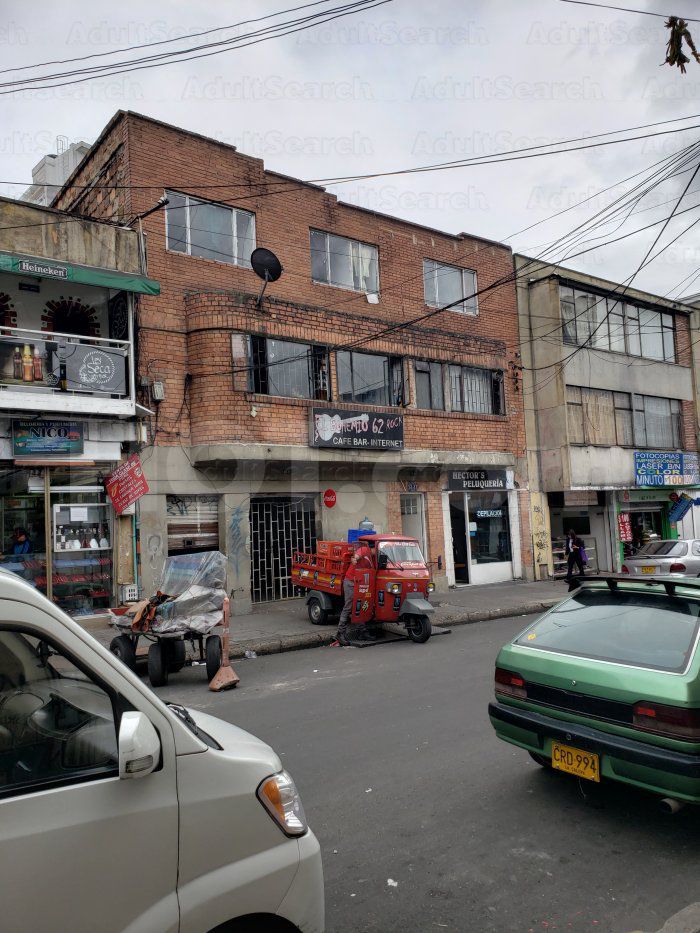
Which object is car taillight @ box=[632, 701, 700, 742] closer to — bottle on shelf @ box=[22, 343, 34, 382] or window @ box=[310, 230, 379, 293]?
bottle on shelf @ box=[22, 343, 34, 382]

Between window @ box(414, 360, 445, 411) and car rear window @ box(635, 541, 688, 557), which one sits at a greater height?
window @ box(414, 360, 445, 411)

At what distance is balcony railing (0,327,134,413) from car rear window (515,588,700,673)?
33.2 feet

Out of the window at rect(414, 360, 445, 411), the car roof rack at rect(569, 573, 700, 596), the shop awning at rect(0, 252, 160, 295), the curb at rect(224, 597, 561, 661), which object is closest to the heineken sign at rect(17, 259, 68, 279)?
the shop awning at rect(0, 252, 160, 295)

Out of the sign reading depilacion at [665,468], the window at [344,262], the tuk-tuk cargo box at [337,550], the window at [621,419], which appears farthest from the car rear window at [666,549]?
the window at [344,262]

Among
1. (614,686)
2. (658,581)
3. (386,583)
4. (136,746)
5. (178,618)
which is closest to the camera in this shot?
(136,746)

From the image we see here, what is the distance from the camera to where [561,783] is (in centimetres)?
498

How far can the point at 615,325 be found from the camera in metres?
23.9

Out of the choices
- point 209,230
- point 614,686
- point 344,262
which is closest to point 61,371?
point 209,230

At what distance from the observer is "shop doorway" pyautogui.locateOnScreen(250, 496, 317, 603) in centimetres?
1561

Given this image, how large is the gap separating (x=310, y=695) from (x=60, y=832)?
21.1 ft

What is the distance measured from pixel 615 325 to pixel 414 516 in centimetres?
1114

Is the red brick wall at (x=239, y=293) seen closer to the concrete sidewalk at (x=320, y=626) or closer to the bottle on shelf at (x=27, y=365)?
the bottle on shelf at (x=27, y=365)

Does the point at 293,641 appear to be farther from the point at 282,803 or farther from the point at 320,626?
Result: the point at 282,803

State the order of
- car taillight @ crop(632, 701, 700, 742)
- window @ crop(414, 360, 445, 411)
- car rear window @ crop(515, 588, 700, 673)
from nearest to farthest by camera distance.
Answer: car taillight @ crop(632, 701, 700, 742) < car rear window @ crop(515, 588, 700, 673) < window @ crop(414, 360, 445, 411)
